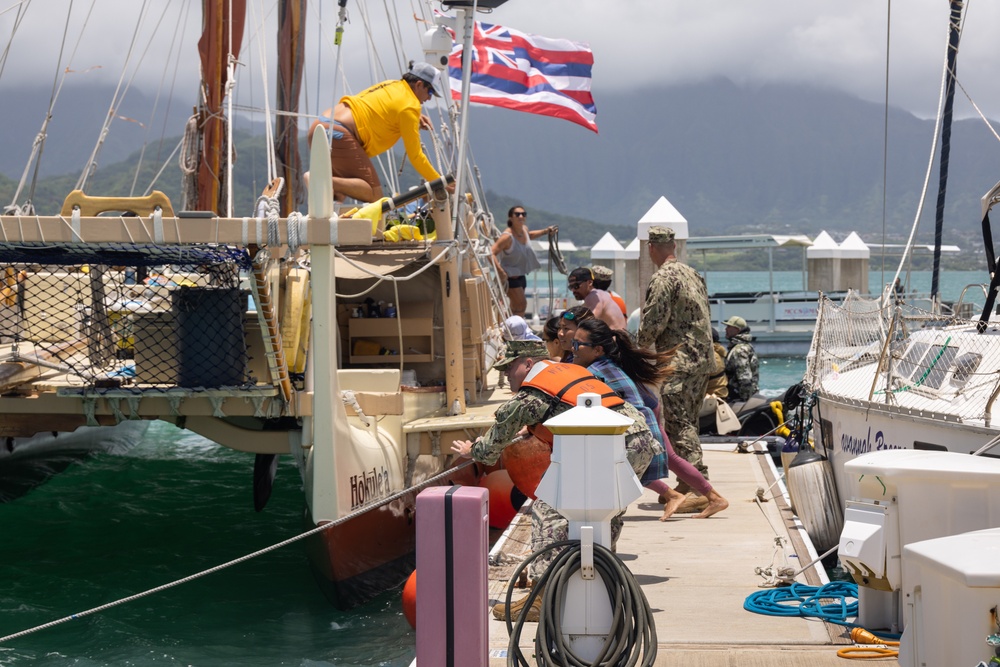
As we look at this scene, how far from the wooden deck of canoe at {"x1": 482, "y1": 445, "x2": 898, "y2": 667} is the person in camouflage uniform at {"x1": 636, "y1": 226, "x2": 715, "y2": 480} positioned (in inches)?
26.9

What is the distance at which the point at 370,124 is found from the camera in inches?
412

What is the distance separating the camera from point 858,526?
5.09 m

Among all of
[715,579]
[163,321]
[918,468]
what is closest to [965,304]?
[715,579]

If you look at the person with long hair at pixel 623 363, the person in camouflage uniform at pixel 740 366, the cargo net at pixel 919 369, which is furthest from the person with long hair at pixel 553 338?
the person in camouflage uniform at pixel 740 366

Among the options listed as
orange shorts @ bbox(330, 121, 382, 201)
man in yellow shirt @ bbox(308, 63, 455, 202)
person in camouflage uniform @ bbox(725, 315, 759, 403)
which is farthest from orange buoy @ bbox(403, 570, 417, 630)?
person in camouflage uniform @ bbox(725, 315, 759, 403)

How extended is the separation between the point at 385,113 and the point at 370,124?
0.17m

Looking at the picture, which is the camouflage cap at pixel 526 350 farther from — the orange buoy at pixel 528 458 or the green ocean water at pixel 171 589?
the orange buoy at pixel 528 458

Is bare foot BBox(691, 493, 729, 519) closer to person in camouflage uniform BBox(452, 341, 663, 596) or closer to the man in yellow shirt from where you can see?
person in camouflage uniform BBox(452, 341, 663, 596)

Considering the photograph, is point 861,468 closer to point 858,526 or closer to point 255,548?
point 858,526

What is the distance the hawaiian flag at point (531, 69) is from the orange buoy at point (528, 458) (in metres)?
11.6

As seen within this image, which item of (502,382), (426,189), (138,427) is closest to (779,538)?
(426,189)

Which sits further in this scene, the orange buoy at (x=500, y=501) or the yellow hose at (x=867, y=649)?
the orange buoy at (x=500, y=501)

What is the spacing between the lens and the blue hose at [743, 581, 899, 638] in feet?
18.9

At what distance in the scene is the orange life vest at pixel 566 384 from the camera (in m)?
5.59
